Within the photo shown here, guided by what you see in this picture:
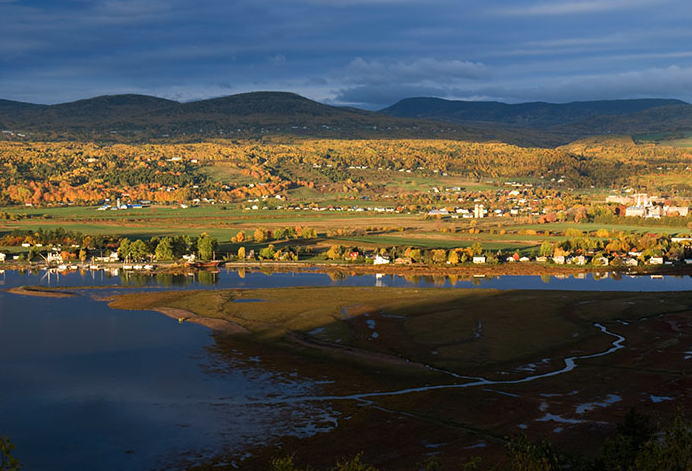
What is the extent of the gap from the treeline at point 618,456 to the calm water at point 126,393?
7094 mm

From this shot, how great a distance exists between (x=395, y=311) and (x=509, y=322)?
391 inches

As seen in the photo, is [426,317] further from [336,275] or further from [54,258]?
[54,258]

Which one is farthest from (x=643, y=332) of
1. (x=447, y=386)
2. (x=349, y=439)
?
(x=349, y=439)

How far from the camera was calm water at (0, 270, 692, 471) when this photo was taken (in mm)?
36781

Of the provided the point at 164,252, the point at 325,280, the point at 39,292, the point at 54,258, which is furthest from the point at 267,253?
the point at 39,292

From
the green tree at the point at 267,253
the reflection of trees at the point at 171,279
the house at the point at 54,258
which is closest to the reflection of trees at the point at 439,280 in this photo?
the green tree at the point at 267,253

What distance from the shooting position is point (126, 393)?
44906 mm

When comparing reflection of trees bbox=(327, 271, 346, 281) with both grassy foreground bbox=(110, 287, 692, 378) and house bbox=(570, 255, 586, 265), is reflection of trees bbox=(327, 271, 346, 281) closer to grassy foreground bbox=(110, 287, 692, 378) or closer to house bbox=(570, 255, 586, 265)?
grassy foreground bbox=(110, 287, 692, 378)

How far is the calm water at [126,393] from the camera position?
36.8m

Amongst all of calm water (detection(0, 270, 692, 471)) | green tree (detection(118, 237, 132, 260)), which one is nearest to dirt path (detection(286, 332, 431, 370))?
calm water (detection(0, 270, 692, 471))

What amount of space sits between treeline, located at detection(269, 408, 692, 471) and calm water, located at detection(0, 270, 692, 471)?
7.09 m

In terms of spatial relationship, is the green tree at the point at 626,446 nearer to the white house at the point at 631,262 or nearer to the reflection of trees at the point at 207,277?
the reflection of trees at the point at 207,277

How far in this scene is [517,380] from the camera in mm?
47125

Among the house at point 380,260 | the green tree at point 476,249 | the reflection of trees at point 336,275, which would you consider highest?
the green tree at point 476,249
